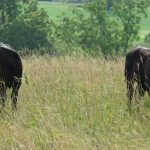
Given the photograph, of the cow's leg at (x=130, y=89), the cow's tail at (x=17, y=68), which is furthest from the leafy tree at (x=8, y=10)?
the cow's tail at (x=17, y=68)

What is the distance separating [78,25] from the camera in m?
48.4

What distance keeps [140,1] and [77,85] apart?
4529 centimetres

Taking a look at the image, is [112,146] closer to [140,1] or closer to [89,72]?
[89,72]

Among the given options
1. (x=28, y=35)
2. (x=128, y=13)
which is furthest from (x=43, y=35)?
(x=128, y=13)

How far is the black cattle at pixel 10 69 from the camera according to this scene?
6531 millimetres

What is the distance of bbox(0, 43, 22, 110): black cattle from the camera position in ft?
21.4

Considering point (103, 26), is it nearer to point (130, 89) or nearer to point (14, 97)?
point (130, 89)

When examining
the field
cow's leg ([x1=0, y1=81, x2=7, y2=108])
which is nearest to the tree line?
the field

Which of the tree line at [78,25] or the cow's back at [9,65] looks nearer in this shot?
the cow's back at [9,65]

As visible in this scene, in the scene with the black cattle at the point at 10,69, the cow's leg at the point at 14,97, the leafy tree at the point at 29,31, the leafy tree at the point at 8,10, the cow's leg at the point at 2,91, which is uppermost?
the black cattle at the point at 10,69

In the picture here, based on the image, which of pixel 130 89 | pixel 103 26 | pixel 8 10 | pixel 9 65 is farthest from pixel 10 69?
pixel 8 10

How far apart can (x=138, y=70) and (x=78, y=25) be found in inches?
1630

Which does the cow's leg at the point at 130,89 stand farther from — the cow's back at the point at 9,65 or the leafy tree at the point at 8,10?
the leafy tree at the point at 8,10

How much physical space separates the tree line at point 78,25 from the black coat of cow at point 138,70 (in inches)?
1435
